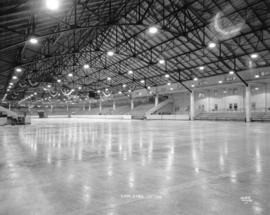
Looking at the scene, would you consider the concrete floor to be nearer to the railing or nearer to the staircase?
the staircase

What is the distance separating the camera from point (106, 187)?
154 inches

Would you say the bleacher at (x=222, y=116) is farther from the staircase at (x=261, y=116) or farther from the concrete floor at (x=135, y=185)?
the concrete floor at (x=135, y=185)

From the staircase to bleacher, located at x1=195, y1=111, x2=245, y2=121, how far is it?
66.1 inches

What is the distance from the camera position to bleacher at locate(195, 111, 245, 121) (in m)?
36.3

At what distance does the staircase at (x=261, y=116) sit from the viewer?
32544 mm

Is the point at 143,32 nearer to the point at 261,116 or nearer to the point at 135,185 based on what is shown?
the point at 261,116

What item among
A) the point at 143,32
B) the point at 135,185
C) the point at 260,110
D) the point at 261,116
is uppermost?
the point at 143,32

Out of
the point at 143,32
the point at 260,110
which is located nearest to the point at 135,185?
the point at 143,32

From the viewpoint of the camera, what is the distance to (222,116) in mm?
39094

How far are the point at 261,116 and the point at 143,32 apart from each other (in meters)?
24.0

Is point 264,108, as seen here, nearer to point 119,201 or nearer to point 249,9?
point 249,9

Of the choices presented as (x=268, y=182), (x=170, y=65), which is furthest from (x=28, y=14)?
(x=170, y=65)

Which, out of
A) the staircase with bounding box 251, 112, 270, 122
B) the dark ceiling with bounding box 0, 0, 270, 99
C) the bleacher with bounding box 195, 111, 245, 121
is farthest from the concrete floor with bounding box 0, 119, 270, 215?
the bleacher with bounding box 195, 111, 245, 121

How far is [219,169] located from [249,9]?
2075cm
